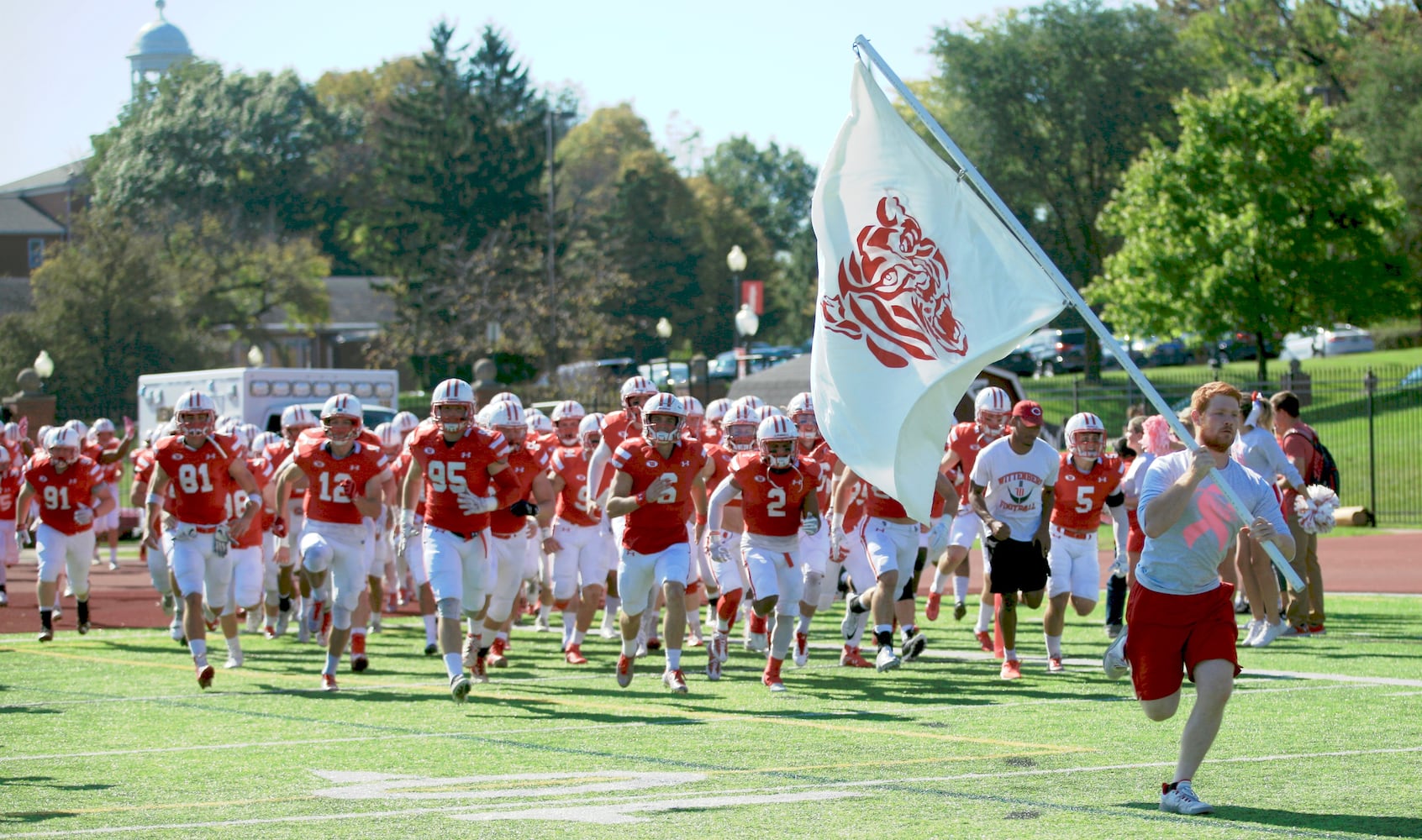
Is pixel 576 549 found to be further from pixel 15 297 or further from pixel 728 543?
pixel 15 297

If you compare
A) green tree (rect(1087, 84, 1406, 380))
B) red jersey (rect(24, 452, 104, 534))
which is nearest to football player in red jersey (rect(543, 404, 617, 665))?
red jersey (rect(24, 452, 104, 534))

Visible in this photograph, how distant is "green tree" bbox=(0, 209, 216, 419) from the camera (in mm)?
51250

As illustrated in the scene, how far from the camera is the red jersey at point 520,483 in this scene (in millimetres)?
12844

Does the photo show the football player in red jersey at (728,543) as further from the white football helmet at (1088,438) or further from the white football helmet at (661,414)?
the white football helmet at (1088,438)

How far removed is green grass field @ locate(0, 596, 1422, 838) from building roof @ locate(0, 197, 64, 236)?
238 ft

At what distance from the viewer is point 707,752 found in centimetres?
913

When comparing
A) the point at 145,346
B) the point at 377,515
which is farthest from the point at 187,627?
the point at 145,346

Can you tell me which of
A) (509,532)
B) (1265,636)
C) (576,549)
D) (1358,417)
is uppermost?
(1358,417)

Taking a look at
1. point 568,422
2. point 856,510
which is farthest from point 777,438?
point 568,422

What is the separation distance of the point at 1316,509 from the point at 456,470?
688cm

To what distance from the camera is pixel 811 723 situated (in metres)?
10.3

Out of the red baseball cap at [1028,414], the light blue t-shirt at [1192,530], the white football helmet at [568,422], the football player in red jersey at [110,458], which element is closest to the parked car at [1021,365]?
the football player in red jersey at [110,458]

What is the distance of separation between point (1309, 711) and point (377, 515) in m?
6.44

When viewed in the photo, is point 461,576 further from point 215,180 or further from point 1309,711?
point 215,180
